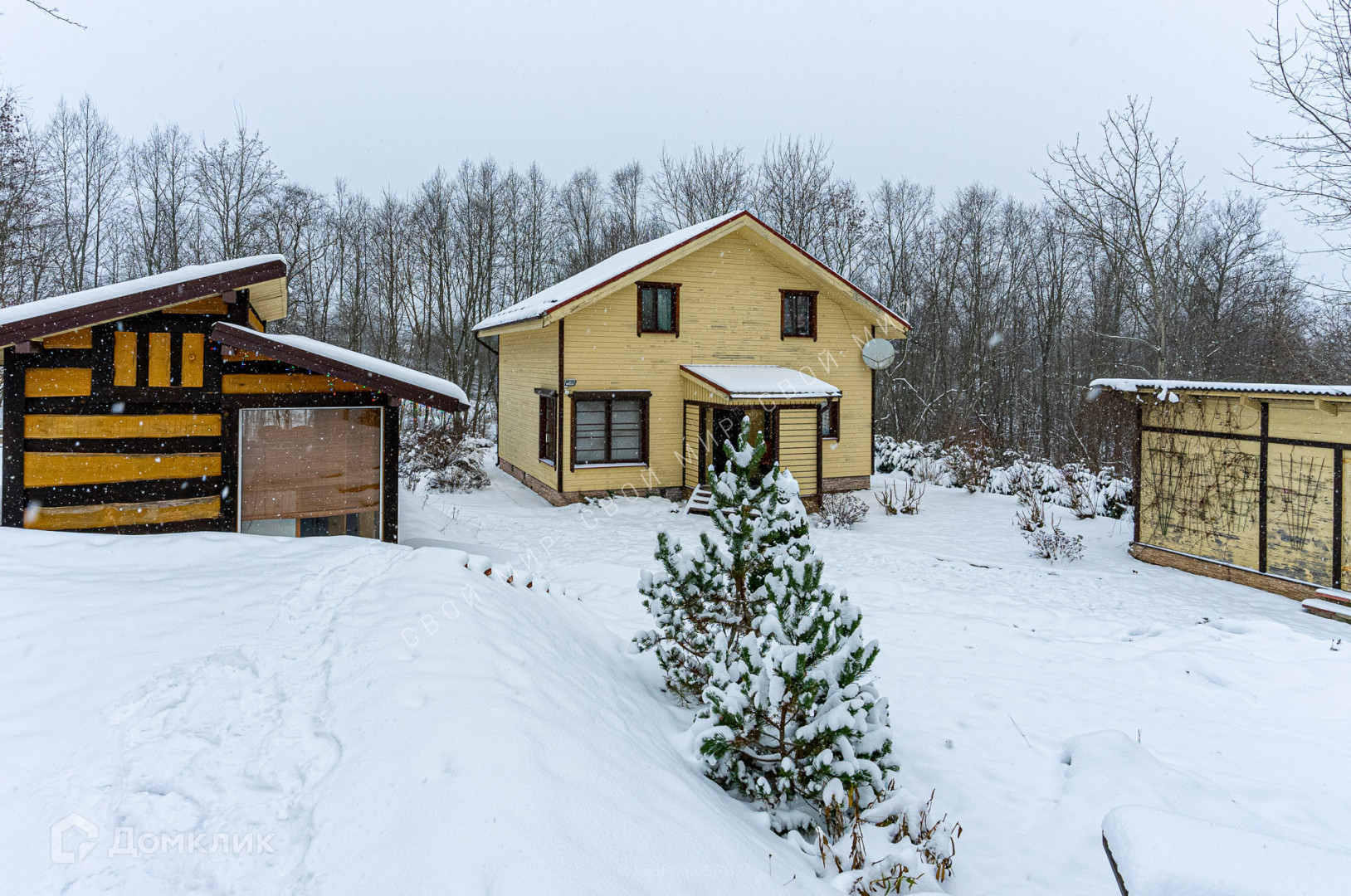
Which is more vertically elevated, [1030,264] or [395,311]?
[1030,264]

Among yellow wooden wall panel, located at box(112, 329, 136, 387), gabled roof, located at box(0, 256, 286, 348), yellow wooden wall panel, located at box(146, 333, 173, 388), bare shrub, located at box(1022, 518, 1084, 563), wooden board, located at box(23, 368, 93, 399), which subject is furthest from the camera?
bare shrub, located at box(1022, 518, 1084, 563)

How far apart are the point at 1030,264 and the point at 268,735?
37.0 meters

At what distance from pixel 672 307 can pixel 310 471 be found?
9995 mm

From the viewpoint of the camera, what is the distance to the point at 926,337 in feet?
104

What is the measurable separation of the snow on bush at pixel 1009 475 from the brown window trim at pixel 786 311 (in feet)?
16.3

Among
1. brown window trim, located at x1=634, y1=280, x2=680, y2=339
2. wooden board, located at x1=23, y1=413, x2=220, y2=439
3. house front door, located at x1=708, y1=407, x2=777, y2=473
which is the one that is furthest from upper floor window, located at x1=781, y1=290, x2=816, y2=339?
wooden board, located at x1=23, y1=413, x2=220, y2=439

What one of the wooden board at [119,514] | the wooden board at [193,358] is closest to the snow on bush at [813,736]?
the wooden board at [119,514]

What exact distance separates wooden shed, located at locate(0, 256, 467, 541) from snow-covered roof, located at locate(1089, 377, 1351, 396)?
11.3 meters

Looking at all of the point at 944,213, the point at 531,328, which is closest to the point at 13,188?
the point at 531,328

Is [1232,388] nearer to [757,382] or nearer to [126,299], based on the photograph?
[757,382]

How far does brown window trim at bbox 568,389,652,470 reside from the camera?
15219mm

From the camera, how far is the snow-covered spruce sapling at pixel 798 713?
3.69m

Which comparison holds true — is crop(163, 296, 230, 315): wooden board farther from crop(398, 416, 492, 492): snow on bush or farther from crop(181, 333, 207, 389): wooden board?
crop(398, 416, 492, 492): snow on bush

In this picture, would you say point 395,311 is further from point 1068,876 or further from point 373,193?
point 1068,876
